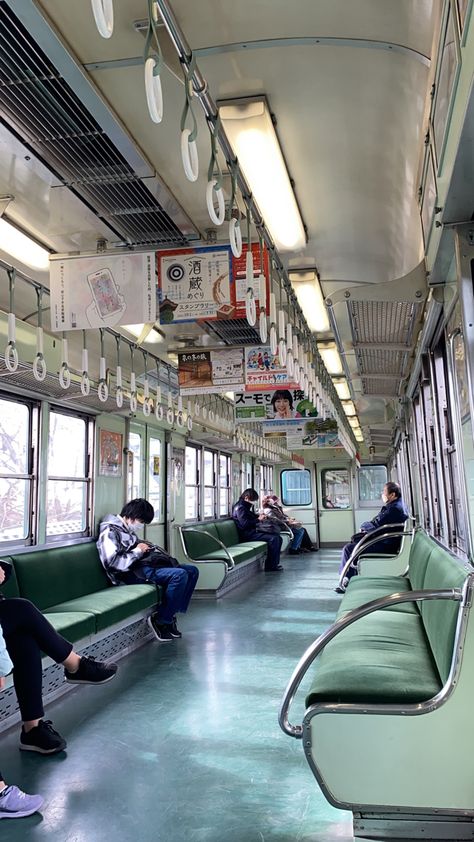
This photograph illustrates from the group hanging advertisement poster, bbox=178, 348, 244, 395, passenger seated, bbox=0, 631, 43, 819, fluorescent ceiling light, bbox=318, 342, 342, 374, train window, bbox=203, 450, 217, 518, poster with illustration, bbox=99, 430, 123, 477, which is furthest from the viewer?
train window, bbox=203, 450, 217, 518

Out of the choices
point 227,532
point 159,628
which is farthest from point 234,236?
point 227,532

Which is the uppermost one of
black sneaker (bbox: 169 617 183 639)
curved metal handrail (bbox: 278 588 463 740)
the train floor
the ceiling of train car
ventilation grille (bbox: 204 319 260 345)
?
the ceiling of train car

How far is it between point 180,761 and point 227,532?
8039 millimetres

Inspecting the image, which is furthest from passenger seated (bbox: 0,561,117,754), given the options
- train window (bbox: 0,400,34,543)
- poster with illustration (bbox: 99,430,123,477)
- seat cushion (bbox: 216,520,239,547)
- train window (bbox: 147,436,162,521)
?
seat cushion (bbox: 216,520,239,547)

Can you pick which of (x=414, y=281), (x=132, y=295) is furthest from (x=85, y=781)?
(x=414, y=281)

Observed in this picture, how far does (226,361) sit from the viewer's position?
6238mm

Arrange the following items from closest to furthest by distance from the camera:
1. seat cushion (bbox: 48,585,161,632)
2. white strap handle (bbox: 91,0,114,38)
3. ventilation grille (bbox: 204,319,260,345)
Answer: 1. white strap handle (bbox: 91,0,114,38)
2. seat cushion (bbox: 48,585,161,632)
3. ventilation grille (bbox: 204,319,260,345)

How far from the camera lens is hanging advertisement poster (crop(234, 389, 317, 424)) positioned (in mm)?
8727

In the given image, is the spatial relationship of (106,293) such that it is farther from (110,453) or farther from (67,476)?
(110,453)

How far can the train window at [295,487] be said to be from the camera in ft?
58.5

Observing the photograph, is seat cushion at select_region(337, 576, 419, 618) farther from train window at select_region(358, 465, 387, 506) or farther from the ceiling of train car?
train window at select_region(358, 465, 387, 506)

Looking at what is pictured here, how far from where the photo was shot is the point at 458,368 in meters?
3.34

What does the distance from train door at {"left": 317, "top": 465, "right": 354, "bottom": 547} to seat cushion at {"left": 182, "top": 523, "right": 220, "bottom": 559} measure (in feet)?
25.0

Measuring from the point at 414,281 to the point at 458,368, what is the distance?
84 cm
